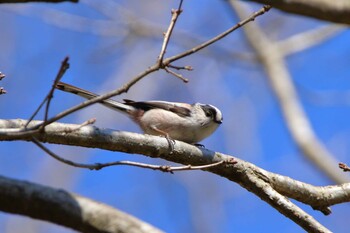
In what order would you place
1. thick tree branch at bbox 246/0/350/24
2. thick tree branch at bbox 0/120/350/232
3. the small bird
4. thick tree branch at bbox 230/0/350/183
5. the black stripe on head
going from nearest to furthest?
1. thick tree branch at bbox 246/0/350/24
2. thick tree branch at bbox 0/120/350/232
3. the small bird
4. the black stripe on head
5. thick tree branch at bbox 230/0/350/183

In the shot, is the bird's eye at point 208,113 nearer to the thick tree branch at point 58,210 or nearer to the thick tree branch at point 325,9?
the thick tree branch at point 325,9

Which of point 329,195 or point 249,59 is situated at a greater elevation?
point 249,59

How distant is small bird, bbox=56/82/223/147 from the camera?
4.62m

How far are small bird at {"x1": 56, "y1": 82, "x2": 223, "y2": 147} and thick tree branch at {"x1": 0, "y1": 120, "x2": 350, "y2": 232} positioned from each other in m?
0.91

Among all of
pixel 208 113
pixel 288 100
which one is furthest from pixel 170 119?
pixel 288 100

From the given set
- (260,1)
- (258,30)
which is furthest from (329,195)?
(258,30)

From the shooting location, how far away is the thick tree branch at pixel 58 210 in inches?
73.8

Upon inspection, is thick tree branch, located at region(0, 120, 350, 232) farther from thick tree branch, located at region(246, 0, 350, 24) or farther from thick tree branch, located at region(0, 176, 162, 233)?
thick tree branch, located at region(246, 0, 350, 24)

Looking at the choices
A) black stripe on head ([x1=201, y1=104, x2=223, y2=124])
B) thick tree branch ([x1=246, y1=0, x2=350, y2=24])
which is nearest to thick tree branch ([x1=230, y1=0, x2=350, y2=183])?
black stripe on head ([x1=201, y1=104, x2=223, y2=124])

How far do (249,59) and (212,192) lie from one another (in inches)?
107

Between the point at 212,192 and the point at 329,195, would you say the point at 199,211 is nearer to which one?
the point at 212,192

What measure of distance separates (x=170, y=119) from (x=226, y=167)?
118 cm

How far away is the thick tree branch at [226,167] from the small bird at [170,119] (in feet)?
2.98

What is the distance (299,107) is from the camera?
840cm
